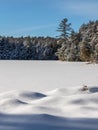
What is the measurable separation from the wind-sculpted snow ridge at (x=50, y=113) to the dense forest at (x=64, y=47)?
116ft

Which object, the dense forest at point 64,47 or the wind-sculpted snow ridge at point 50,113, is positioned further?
the dense forest at point 64,47

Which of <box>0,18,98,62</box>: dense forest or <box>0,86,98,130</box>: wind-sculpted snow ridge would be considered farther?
<box>0,18,98,62</box>: dense forest

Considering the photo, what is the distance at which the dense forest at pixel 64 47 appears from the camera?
45.9 m

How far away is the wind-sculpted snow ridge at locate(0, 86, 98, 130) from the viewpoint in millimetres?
5778

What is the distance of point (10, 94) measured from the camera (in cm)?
905

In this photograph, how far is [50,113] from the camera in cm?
691

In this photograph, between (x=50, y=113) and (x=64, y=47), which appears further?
(x=64, y=47)

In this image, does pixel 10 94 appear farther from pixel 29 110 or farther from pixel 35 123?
pixel 35 123

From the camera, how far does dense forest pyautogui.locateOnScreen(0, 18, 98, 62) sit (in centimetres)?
4591

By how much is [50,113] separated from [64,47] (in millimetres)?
48698

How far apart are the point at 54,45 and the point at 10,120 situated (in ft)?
259

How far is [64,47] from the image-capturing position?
55.4 meters

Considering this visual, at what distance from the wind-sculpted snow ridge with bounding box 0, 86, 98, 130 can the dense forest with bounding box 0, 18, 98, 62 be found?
35.3 m

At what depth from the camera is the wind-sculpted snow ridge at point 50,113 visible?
5.78 m
